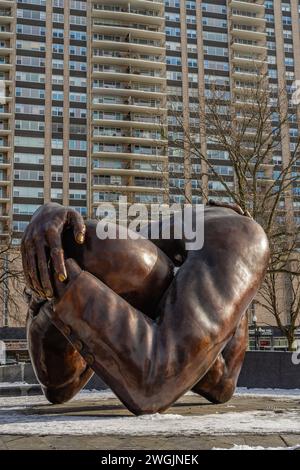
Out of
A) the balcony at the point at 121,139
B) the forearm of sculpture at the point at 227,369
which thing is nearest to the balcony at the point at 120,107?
the balcony at the point at 121,139

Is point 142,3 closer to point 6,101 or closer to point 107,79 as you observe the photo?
point 107,79

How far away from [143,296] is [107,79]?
70.1 m

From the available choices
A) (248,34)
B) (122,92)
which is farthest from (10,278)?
(248,34)

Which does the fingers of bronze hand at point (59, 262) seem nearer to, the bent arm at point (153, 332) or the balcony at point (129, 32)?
the bent arm at point (153, 332)

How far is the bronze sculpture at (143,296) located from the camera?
14.6ft

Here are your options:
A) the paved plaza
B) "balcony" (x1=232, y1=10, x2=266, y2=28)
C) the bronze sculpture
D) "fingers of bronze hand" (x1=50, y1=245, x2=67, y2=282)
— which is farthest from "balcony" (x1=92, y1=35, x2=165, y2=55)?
"fingers of bronze hand" (x1=50, y1=245, x2=67, y2=282)

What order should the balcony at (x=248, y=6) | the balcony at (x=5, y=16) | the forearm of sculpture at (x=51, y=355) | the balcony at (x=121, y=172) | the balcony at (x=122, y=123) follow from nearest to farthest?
the forearm of sculpture at (x=51, y=355) < the balcony at (x=121, y=172) < the balcony at (x=122, y=123) < the balcony at (x=5, y=16) < the balcony at (x=248, y=6)

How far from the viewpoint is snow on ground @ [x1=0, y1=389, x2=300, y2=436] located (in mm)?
4562

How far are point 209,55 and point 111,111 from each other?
15.9 m

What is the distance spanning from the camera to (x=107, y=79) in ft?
237

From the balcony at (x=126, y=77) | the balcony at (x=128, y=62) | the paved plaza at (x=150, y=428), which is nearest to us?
the paved plaza at (x=150, y=428)

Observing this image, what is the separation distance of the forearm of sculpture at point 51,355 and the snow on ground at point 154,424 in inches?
17.1

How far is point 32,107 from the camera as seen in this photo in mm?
69000

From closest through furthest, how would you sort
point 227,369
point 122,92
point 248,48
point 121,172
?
point 227,369, point 121,172, point 122,92, point 248,48
